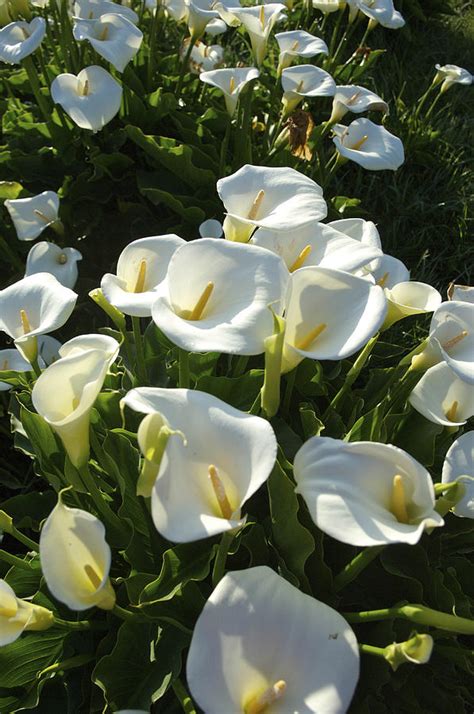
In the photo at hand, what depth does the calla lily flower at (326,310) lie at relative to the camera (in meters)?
1.11

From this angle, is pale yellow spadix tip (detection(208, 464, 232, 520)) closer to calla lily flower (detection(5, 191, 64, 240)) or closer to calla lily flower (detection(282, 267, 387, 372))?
calla lily flower (detection(282, 267, 387, 372))

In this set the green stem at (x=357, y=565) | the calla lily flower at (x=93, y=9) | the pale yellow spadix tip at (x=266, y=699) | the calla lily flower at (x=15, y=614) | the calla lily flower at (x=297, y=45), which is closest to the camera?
the pale yellow spadix tip at (x=266, y=699)

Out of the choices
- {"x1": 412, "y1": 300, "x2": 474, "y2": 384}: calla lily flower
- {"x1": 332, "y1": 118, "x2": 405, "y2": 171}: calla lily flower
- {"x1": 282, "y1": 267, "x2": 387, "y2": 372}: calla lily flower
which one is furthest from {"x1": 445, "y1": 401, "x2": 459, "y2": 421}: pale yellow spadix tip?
{"x1": 332, "y1": 118, "x2": 405, "y2": 171}: calla lily flower

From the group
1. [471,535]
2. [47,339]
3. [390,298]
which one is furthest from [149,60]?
[471,535]

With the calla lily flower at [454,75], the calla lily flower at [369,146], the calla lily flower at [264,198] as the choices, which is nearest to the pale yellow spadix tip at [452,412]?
the calla lily flower at [264,198]

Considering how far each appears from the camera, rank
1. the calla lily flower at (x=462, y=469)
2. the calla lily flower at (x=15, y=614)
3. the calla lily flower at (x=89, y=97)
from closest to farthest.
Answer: the calla lily flower at (x=15, y=614) → the calla lily flower at (x=462, y=469) → the calla lily flower at (x=89, y=97)

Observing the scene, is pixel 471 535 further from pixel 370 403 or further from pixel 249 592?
pixel 249 592

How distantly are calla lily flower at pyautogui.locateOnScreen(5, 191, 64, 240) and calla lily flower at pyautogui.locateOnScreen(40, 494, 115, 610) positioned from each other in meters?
1.26

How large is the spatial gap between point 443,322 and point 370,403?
0.37m

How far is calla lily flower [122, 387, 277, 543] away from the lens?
891 millimetres

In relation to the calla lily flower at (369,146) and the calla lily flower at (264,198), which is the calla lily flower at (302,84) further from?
the calla lily flower at (264,198)

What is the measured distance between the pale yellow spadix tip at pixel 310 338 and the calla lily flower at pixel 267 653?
1.33 feet

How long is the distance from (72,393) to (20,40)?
162 centimetres

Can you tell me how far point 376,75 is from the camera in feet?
12.3
